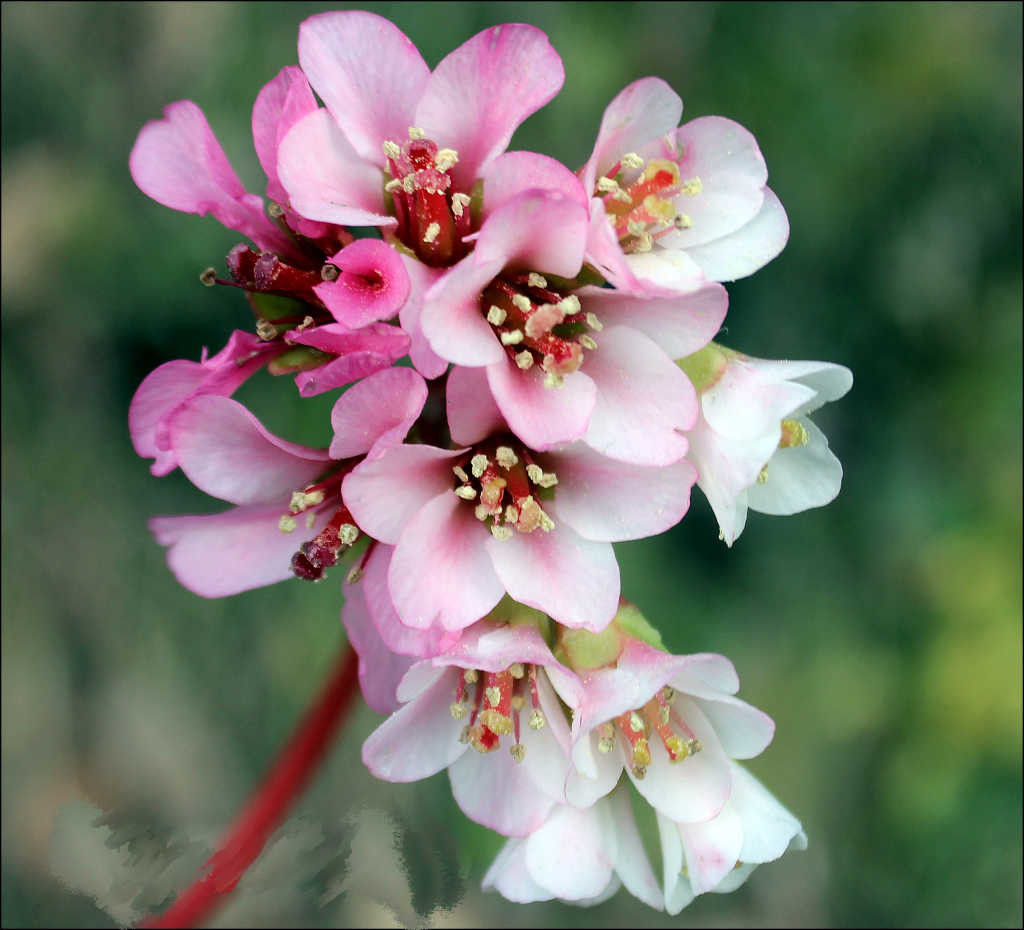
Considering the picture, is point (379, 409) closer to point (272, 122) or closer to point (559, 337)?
point (559, 337)

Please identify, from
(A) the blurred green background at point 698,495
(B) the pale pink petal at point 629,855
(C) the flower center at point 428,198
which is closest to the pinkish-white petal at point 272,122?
(C) the flower center at point 428,198

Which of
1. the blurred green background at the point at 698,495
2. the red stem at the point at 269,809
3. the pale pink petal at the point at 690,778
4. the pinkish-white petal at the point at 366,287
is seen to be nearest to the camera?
the pinkish-white petal at the point at 366,287

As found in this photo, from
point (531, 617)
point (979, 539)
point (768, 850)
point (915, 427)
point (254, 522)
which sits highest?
point (254, 522)

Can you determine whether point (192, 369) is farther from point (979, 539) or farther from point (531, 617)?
point (979, 539)

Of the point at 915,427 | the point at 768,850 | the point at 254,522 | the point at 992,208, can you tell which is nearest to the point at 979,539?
the point at 915,427

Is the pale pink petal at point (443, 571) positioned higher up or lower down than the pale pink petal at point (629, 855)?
higher up

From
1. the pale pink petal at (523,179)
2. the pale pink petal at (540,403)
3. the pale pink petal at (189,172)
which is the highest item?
the pale pink petal at (189,172)

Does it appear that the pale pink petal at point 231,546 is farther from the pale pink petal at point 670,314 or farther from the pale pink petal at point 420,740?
the pale pink petal at point 670,314
